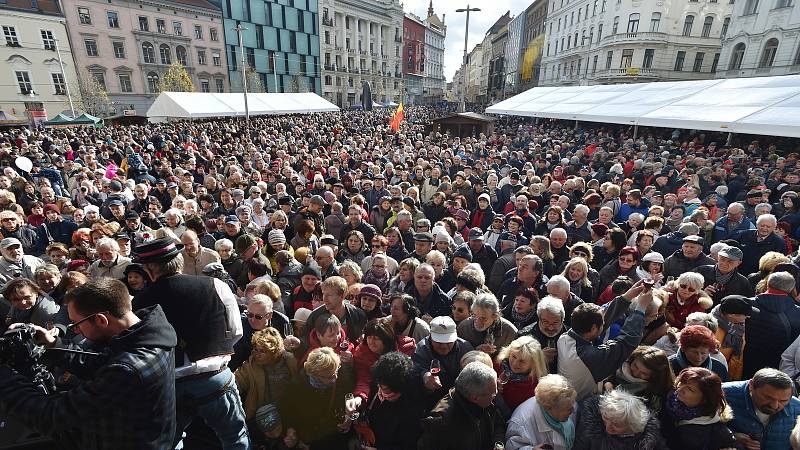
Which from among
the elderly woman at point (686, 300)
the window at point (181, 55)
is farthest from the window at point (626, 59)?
the window at point (181, 55)

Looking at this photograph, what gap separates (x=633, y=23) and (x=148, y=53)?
53132mm

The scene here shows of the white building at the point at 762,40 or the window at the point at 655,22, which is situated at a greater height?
the window at the point at 655,22

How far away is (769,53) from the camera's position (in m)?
27.2

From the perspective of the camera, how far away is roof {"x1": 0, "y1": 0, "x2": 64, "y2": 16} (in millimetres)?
35812

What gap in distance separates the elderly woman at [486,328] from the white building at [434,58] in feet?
312

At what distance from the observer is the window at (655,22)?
1470 inches

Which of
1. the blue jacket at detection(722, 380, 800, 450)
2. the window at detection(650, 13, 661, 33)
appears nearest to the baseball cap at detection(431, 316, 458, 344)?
the blue jacket at detection(722, 380, 800, 450)

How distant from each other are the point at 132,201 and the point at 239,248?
4.35m

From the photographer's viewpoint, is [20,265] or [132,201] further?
[132,201]

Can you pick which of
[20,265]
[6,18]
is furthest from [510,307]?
[6,18]

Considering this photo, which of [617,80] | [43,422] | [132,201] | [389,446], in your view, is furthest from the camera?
[617,80]

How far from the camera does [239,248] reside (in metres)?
4.64

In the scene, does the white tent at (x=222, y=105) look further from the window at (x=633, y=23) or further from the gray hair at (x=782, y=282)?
the window at (x=633, y=23)

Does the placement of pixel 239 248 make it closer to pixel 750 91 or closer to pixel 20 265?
pixel 20 265
